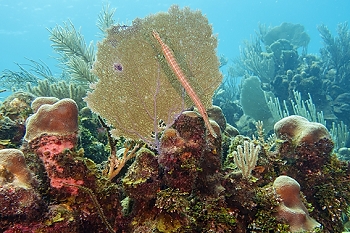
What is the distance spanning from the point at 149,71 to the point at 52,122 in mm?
1578

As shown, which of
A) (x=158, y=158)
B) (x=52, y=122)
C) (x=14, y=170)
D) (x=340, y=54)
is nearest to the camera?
(x=14, y=170)

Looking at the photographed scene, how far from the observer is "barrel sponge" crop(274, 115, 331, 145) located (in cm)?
434

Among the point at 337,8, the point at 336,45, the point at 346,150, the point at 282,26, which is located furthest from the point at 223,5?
the point at 346,150

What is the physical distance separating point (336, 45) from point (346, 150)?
10.1 meters

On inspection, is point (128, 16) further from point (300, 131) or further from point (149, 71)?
point (300, 131)

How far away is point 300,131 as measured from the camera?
4.50m

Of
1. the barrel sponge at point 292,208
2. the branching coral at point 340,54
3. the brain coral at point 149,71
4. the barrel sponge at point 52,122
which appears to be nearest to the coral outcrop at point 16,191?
the barrel sponge at point 52,122

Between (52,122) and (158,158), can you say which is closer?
(52,122)

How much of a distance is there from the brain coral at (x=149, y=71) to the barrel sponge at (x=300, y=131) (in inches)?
70.1

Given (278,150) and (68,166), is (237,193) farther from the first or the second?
(68,166)

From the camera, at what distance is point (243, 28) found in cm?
12112

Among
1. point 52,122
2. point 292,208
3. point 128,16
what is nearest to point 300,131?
point 292,208

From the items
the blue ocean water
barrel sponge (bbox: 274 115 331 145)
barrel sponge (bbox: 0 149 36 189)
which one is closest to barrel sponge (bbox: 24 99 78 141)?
barrel sponge (bbox: 0 149 36 189)

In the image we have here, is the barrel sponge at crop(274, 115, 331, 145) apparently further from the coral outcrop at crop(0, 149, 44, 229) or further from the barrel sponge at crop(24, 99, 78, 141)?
the coral outcrop at crop(0, 149, 44, 229)
